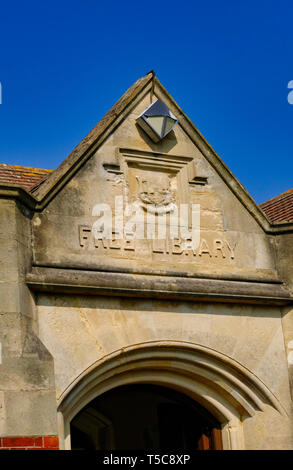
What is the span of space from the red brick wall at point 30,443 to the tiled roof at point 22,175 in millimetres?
3652

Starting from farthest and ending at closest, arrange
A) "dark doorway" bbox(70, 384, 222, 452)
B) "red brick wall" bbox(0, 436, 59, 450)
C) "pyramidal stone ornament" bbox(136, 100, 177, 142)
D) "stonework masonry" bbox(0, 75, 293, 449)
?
"dark doorway" bbox(70, 384, 222, 452)
"pyramidal stone ornament" bbox(136, 100, 177, 142)
"stonework masonry" bbox(0, 75, 293, 449)
"red brick wall" bbox(0, 436, 59, 450)

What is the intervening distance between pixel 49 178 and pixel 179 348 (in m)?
2.24

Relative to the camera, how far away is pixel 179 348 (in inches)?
377

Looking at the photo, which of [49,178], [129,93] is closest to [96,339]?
[49,178]

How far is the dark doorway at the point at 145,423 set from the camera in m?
10.2

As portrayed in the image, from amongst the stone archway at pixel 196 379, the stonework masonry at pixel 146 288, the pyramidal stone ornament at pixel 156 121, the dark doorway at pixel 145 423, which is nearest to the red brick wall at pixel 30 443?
the stonework masonry at pixel 146 288

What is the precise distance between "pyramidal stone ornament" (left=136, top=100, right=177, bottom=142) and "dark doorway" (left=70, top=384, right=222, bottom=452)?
9.21ft

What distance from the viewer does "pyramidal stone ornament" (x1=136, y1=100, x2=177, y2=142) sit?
9.98 m

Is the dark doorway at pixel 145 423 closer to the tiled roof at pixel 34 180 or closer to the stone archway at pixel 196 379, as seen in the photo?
the stone archway at pixel 196 379

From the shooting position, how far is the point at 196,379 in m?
9.94

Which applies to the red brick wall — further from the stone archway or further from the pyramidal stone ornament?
the pyramidal stone ornament

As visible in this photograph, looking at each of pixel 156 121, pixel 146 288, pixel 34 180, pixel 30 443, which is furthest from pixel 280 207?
pixel 30 443

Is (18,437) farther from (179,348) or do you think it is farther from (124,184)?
(124,184)

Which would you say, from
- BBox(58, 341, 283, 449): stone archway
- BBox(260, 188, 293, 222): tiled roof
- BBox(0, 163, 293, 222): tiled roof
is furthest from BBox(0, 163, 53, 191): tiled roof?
BBox(260, 188, 293, 222): tiled roof
